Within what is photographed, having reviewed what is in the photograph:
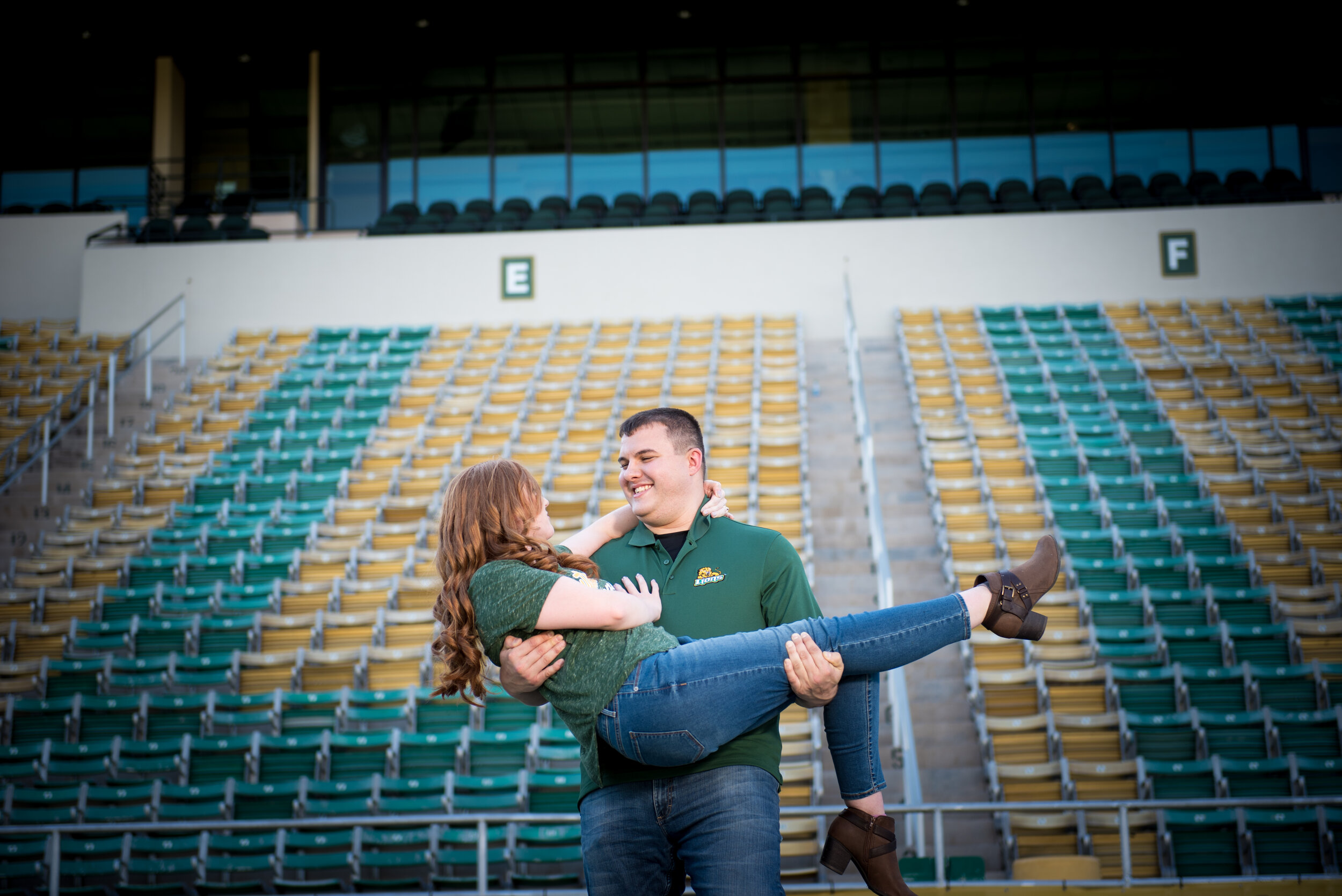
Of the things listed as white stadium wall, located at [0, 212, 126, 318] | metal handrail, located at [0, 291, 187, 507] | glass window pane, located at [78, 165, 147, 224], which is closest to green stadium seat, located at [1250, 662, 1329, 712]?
metal handrail, located at [0, 291, 187, 507]

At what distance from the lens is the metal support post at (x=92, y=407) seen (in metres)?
9.63

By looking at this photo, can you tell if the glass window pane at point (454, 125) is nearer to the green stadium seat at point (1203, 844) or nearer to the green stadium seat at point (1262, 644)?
the green stadium seat at point (1262, 644)

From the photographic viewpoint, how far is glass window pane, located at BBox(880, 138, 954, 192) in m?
14.4

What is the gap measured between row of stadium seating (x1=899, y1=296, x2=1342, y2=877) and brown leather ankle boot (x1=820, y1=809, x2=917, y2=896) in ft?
10.0


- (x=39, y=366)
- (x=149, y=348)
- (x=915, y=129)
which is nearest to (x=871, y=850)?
(x=39, y=366)

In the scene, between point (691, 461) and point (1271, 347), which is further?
point (1271, 347)

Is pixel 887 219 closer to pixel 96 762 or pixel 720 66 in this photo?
pixel 720 66

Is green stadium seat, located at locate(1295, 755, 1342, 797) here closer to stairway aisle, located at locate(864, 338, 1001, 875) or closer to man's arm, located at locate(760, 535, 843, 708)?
stairway aisle, located at locate(864, 338, 1001, 875)

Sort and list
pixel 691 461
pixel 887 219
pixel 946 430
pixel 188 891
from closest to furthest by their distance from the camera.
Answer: pixel 691 461, pixel 188 891, pixel 946 430, pixel 887 219

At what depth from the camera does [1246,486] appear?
7.59m

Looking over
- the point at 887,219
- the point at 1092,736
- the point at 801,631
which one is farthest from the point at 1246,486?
the point at 801,631

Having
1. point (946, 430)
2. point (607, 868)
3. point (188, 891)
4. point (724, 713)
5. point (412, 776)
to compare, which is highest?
point (946, 430)

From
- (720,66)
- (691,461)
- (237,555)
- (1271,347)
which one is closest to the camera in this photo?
(691,461)

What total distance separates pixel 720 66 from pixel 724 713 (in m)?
14.0
